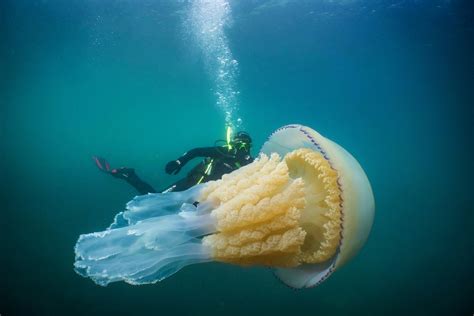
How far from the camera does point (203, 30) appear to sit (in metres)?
16.4

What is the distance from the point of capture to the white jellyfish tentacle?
82.4 inches

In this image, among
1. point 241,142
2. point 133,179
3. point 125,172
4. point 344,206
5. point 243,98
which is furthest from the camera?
point 243,98

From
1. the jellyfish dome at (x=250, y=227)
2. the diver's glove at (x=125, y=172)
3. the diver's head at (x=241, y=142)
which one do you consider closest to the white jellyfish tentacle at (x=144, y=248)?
the jellyfish dome at (x=250, y=227)

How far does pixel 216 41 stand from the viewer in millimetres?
18125

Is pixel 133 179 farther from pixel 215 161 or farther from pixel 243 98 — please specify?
pixel 243 98

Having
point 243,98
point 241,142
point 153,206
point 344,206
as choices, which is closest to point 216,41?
point 243,98

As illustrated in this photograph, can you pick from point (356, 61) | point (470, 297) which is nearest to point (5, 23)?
point (356, 61)

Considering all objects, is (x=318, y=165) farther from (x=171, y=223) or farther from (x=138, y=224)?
(x=138, y=224)

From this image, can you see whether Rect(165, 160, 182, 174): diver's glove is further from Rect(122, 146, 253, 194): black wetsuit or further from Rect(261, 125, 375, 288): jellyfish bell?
Rect(261, 125, 375, 288): jellyfish bell

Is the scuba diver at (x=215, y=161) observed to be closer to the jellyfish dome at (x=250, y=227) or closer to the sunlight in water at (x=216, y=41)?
the jellyfish dome at (x=250, y=227)

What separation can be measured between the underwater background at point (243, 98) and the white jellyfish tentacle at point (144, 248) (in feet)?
28.4

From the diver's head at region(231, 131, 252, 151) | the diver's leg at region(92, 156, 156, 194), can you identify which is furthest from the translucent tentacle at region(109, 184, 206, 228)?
the diver's leg at region(92, 156, 156, 194)

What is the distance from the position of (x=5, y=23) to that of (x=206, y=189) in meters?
16.9

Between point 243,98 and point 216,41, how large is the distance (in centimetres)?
1081
